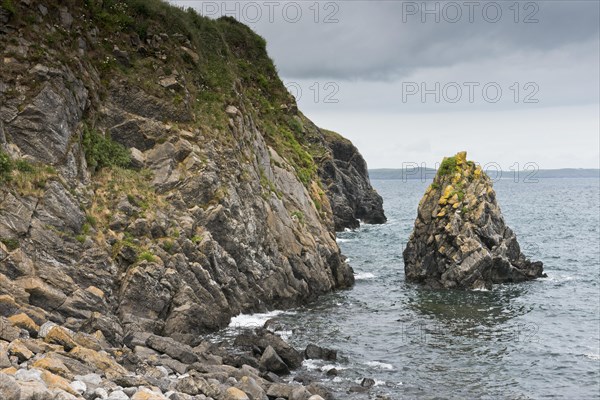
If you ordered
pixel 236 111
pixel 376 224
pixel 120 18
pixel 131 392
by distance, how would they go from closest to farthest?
pixel 131 392 → pixel 120 18 → pixel 236 111 → pixel 376 224

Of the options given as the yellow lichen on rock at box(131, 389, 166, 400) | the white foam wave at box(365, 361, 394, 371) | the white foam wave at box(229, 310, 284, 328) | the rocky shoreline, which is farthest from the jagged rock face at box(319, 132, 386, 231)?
the yellow lichen on rock at box(131, 389, 166, 400)

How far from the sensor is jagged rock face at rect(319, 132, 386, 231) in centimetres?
11000

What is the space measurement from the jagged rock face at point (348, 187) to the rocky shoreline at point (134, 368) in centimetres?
7695

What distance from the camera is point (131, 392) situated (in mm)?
19609

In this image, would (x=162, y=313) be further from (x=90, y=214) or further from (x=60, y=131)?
(x=60, y=131)

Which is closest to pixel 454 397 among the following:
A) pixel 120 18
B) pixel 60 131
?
pixel 60 131

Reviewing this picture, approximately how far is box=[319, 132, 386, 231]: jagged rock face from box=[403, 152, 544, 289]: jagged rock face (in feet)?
152

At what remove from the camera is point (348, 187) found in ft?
403

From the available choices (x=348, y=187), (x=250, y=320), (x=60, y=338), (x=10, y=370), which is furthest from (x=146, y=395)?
(x=348, y=187)

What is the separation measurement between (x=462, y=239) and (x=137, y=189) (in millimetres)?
32218

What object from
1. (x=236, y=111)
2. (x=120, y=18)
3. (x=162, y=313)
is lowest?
(x=162, y=313)

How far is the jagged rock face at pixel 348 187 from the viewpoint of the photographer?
110 metres

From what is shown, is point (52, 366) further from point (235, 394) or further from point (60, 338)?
point (235, 394)

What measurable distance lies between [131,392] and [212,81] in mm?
36095
